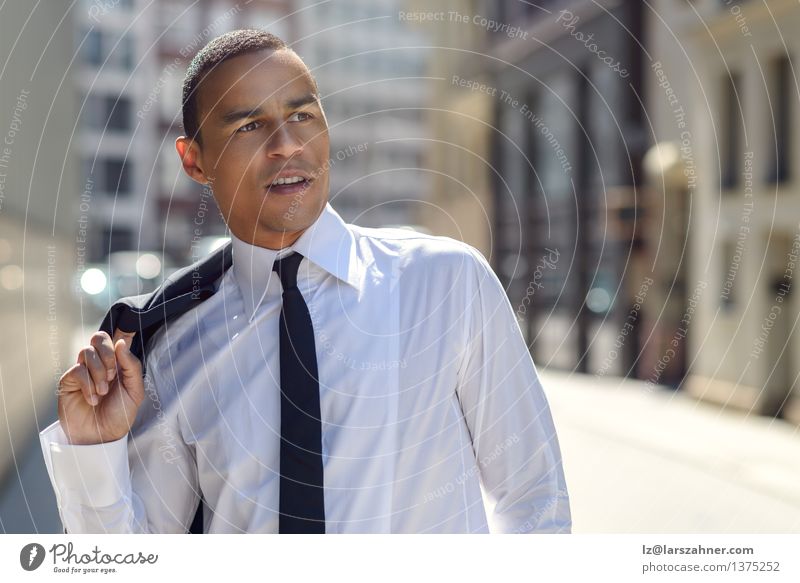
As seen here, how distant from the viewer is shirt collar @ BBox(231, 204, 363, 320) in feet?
6.34

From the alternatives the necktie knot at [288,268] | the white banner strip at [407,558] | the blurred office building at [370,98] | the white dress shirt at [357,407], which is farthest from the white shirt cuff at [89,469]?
the blurred office building at [370,98]

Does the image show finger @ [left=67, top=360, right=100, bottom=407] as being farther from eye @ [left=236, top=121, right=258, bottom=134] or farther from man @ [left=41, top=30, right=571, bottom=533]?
eye @ [left=236, top=121, right=258, bottom=134]

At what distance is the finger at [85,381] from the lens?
1761mm

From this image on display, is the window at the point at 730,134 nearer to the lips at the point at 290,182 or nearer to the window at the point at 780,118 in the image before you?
the window at the point at 780,118

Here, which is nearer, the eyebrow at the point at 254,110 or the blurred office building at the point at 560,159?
the eyebrow at the point at 254,110

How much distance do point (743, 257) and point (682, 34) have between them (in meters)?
2.71

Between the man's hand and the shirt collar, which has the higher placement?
the shirt collar

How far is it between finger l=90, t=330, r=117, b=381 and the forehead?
0.49 meters

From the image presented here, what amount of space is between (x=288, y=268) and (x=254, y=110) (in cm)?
32

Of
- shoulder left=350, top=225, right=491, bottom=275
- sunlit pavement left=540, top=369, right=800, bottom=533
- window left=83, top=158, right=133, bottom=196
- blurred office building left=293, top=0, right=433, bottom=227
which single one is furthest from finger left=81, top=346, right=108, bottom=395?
window left=83, top=158, right=133, bottom=196

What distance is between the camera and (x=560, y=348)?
53.8ft

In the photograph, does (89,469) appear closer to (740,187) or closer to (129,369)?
(129,369)

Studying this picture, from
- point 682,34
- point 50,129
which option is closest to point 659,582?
point 50,129

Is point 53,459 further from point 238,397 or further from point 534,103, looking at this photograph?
point 534,103
